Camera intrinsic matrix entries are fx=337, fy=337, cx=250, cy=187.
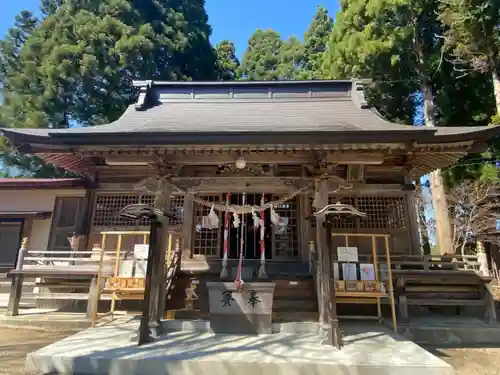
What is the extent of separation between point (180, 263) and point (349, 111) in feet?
19.1

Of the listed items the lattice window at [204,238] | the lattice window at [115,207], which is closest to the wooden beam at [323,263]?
the lattice window at [204,238]

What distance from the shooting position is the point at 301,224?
9367mm

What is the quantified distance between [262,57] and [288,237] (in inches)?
1063

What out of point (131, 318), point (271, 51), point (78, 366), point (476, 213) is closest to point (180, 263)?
point (131, 318)

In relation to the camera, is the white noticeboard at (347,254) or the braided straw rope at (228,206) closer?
the braided straw rope at (228,206)

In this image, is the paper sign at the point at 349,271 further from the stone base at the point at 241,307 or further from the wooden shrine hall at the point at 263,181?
the stone base at the point at 241,307

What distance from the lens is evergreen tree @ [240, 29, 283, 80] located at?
3152 cm

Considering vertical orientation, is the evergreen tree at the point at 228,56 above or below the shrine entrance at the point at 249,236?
above

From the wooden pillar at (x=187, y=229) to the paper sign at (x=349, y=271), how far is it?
425cm

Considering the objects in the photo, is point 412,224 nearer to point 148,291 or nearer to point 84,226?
point 148,291

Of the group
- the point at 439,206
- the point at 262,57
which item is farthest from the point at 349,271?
the point at 262,57

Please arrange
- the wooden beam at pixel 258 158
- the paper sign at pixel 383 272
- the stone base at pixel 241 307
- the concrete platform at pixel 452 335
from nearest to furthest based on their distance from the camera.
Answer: the stone base at pixel 241 307 < the wooden beam at pixel 258 158 < the concrete platform at pixel 452 335 < the paper sign at pixel 383 272

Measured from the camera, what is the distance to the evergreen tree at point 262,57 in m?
31.5

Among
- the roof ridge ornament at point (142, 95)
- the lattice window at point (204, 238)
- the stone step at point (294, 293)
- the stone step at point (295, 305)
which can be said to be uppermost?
the roof ridge ornament at point (142, 95)
